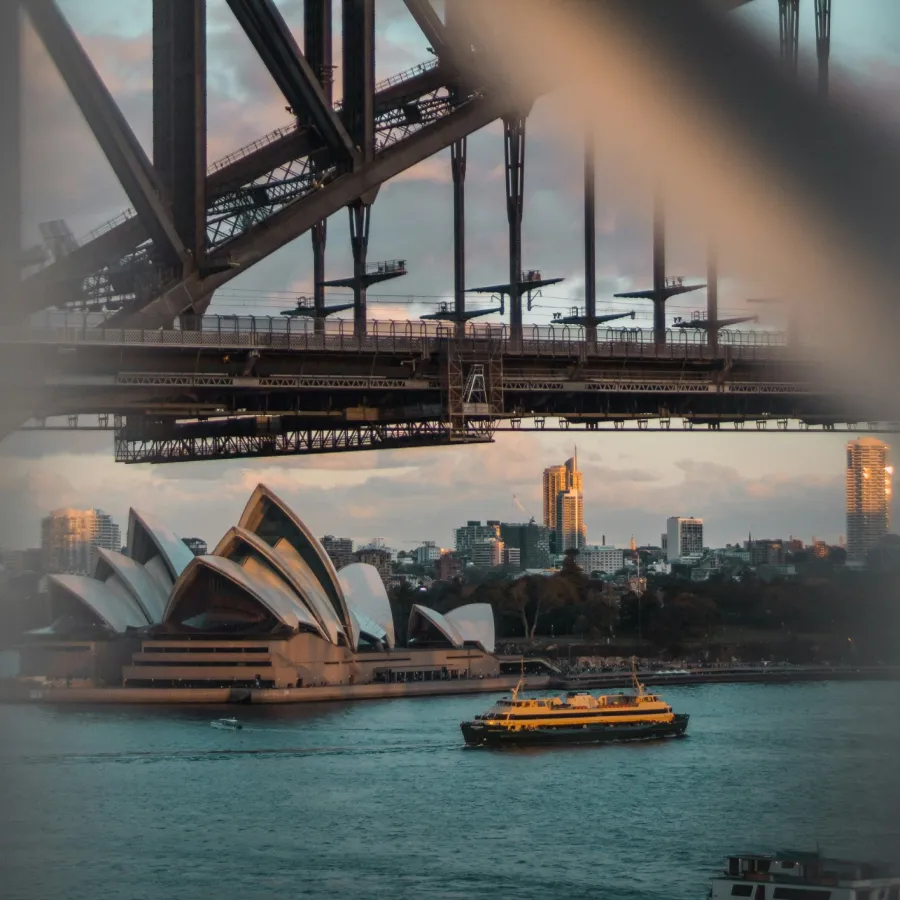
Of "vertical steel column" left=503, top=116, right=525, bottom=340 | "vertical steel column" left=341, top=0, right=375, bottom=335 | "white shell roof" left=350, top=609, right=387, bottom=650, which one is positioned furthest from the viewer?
"white shell roof" left=350, top=609, right=387, bottom=650

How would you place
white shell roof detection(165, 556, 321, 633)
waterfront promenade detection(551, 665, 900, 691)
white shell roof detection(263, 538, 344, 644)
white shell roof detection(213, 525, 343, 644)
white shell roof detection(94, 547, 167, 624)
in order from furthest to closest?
waterfront promenade detection(551, 665, 900, 691), white shell roof detection(94, 547, 167, 624), white shell roof detection(263, 538, 344, 644), white shell roof detection(213, 525, 343, 644), white shell roof detection(165, 556, 321, 633)

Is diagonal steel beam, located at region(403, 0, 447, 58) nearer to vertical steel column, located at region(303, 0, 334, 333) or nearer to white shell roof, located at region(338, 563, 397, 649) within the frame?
vertical steel column, located at region(303, 0, 334, 333)

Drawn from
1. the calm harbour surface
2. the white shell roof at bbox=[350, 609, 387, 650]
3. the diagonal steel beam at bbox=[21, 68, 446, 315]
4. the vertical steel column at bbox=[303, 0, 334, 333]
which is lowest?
the calm harbour surface

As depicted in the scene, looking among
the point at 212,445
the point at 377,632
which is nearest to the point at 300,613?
the point at 377,632

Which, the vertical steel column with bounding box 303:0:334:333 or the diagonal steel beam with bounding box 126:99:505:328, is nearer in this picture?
the diagonal steel beam with bounding box 126:99:505:328

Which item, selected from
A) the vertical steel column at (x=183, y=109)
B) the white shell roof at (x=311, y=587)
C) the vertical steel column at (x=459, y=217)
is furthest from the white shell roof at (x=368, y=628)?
the vertical steel column at (x=183, y=109)

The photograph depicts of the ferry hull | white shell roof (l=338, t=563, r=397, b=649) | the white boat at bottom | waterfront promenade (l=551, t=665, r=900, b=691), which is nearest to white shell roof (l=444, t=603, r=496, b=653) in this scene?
white shell roof (l=338, t=563, r=397, b=649)

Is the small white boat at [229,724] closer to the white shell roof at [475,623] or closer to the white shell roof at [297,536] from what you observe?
the white shell roof at [297,536]
